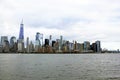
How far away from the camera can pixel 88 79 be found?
61.5 meters

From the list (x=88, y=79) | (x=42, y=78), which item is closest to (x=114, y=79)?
(x=88, y=79)

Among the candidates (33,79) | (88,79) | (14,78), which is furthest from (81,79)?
(14,78)

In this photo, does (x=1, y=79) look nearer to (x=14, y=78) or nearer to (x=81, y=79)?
→ (x=14, y=78)

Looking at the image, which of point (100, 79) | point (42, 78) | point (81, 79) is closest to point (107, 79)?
point (100, 79)

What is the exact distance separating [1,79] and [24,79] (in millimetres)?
4979

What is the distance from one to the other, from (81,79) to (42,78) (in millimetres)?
8817

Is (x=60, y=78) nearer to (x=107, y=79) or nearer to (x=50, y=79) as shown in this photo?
(x=50, y=79)

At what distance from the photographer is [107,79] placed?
60625 mm

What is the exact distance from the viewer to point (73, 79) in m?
60.6

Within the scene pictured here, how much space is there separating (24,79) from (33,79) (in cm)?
197

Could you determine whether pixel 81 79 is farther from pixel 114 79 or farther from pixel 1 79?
pixel 1 79

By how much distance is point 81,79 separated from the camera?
61.5 metres

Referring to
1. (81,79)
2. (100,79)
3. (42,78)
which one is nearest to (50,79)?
(42,78)

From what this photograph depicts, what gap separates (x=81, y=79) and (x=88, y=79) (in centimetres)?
158
